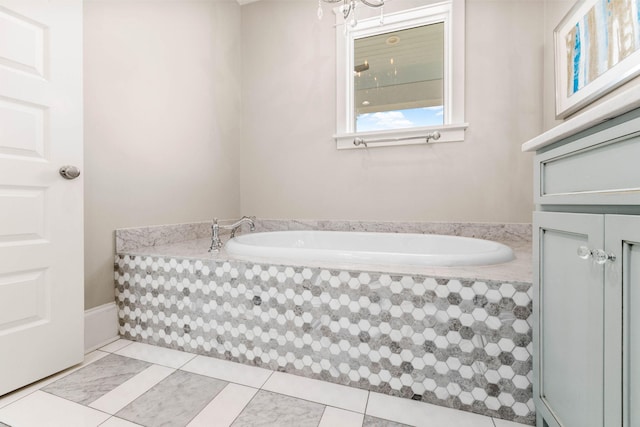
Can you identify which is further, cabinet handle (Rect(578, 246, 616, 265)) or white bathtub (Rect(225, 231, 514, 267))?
white bathtub (Rect(225, 231, 514, 267))

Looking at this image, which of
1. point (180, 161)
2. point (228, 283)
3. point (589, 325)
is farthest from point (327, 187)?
point (589, 325)

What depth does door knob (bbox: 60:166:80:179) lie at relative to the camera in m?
1.27

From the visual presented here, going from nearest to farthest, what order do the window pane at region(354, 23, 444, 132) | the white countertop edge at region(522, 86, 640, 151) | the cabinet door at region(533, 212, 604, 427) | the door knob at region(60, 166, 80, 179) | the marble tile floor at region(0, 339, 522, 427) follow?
the white countertop edge at region(522, 86, 640, 151) < the cabinet door at region(533, 212, 604, 427) < the marble tile floor at region(0, 339, 522, 427) < the door knob at region(60, 166, 80, 179) < the window pane at region(354, 23, 444, 132)

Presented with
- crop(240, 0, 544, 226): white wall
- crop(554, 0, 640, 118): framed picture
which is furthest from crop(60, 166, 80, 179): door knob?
crop(554, 0, 640, 118): framed picture

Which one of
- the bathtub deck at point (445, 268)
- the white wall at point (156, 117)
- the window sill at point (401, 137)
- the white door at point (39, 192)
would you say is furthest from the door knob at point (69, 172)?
the window sill at point (401, 137)

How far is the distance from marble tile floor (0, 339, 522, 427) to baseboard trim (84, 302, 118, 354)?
178 mm

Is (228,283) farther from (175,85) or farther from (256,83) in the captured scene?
(256,83)

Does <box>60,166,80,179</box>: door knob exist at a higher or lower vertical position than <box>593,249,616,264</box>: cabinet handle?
higher

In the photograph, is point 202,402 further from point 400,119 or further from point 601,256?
point 400,119

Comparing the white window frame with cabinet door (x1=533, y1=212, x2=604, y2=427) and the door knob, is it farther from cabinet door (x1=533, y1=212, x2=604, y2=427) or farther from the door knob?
the door knob

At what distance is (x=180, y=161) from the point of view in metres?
2.09

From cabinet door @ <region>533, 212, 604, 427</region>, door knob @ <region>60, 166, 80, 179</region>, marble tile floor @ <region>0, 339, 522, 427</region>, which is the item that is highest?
door knob @ <region>60, 166, 80, 179</region>

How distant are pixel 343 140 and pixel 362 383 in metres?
1.71

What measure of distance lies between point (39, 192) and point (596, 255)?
1834 mm
